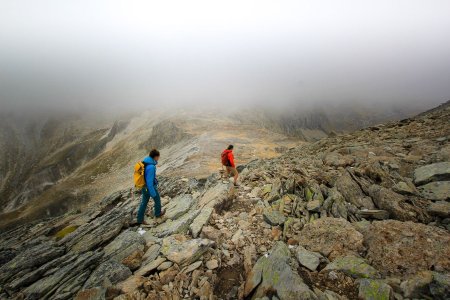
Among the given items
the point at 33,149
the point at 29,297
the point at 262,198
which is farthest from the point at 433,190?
the point at 33,149

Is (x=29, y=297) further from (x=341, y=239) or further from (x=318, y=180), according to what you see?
(x=318, y=180)

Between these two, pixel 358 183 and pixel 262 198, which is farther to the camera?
pixel 262 198

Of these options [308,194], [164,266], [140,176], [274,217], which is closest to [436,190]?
[308,194]

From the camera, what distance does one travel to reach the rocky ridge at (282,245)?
23.7 ft

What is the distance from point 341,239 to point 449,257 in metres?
2.78

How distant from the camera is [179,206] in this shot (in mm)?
13789

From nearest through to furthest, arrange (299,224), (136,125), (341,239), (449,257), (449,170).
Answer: (449,257) < (341,239) < (299,224) < (449,170) < (136,125)

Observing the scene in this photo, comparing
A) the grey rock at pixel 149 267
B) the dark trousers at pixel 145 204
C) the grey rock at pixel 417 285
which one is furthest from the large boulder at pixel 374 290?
the dark trousers at pixel 145 204

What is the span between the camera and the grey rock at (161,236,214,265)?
28.5 ft

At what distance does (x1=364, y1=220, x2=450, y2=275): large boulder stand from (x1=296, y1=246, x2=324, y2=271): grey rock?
1.55m

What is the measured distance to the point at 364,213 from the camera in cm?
1028

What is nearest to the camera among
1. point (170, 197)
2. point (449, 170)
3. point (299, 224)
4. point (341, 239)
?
point (341, 239)

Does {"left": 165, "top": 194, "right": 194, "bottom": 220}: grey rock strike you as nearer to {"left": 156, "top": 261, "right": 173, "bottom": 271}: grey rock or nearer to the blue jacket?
the blue jacket

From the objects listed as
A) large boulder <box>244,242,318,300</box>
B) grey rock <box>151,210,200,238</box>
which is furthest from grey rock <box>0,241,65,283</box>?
large boulder <box>244,242,318,300</box>
